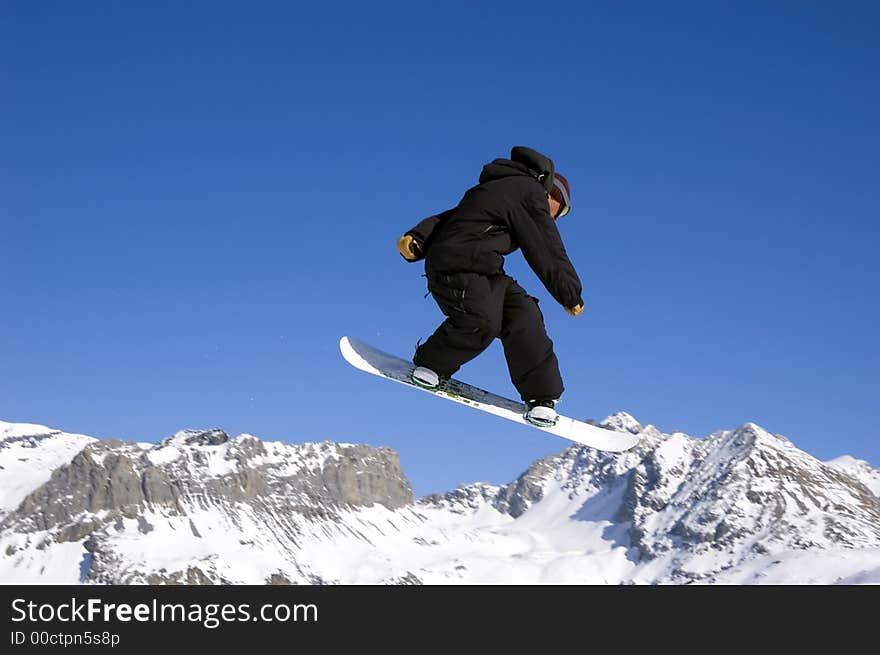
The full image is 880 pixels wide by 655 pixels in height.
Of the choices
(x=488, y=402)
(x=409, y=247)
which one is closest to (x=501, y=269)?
(x=409, y=247)

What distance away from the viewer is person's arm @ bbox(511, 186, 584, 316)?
31.3 feet

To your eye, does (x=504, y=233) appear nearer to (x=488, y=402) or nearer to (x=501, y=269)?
(x=501, y=269)

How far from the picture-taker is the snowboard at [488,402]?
11.4 meters

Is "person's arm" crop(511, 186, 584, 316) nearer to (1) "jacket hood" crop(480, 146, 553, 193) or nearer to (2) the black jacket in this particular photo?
(2) the black jacket

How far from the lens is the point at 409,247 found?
10.2m

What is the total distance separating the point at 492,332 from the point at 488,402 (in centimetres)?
174

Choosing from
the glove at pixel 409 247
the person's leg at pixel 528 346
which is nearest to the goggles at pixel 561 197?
the person's leg at pixel 528 346

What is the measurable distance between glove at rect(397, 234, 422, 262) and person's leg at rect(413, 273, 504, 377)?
0.34 meters

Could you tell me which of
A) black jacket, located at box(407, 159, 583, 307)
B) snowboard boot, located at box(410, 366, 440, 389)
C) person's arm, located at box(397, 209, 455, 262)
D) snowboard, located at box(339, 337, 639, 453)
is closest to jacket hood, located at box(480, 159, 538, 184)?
black jacket, located at box(407, 159, 583, 307)

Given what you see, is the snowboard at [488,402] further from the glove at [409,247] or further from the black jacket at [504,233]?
the black jacket at [504,233]
